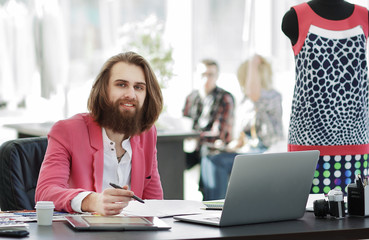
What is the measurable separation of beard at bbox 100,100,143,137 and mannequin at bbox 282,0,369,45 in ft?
2.44

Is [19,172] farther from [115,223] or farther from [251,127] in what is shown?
[251,127]

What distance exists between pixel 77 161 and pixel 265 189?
0.85 m

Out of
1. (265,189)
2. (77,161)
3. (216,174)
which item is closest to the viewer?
(265,189)

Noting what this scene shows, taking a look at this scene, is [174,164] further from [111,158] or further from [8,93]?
[8,93]

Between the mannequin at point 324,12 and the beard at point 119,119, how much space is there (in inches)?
29.3

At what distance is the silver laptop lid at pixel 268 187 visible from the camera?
178 cm

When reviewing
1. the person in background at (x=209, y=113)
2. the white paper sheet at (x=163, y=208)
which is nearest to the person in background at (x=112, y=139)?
the white paper sheet at (x=163, y=208)

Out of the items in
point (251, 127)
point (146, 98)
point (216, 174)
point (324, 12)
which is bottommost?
point (216, 174)

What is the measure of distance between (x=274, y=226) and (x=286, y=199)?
0.11 m

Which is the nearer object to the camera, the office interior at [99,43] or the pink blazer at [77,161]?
the pink blazer at [77,161]

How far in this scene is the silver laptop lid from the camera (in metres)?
1.78

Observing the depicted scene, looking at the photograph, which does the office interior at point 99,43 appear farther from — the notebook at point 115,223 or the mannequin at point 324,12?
the notebook at point 115,223

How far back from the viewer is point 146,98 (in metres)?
2.62

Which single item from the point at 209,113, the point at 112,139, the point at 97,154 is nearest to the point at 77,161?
the point at 97,154
